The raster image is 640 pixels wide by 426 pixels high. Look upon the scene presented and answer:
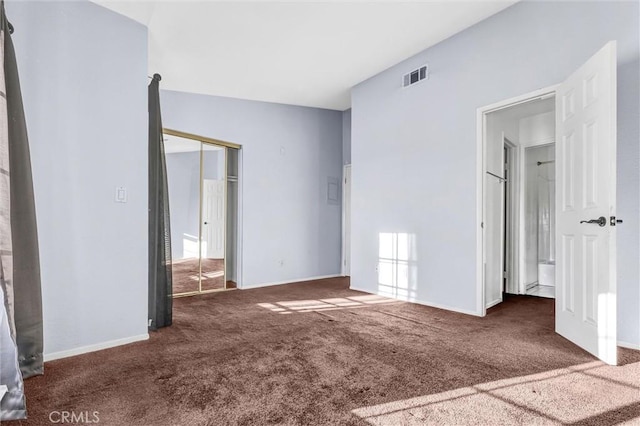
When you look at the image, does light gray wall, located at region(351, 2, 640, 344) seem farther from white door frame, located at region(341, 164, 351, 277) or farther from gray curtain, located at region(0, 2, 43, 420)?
gray curtain, located at region(0, 2, 43, 420)

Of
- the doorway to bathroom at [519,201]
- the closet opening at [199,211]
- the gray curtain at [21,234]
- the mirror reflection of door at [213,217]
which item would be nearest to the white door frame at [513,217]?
the doorway to bathroom at [519,201]

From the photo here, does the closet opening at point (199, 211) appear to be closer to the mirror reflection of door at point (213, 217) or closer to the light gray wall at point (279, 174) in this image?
the mirror reflection of door at point (213, 217)

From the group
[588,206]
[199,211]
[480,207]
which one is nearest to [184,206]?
[199,211]

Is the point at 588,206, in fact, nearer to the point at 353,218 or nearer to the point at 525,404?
the point at 525,404

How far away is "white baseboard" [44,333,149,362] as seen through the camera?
2.29 meters

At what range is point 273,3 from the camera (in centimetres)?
286

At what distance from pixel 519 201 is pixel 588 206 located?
2559 mm

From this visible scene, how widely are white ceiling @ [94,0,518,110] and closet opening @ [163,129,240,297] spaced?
2.63 ft

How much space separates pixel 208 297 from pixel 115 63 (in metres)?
2.82

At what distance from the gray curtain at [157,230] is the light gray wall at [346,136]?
136 inches


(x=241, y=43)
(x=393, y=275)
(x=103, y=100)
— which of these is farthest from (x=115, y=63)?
(x=393, y=275)

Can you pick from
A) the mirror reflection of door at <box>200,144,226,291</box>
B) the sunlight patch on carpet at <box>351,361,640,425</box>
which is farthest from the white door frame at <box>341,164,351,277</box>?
the sunlight patch on carpet at <box>351,361,640,425</box>

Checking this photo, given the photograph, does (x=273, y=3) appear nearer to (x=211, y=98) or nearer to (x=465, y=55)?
(x=465, y=55)

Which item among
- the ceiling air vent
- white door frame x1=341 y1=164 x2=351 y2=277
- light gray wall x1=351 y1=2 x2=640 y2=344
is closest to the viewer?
light gray wall x1=351 y1=2 x2=640 y2=344
